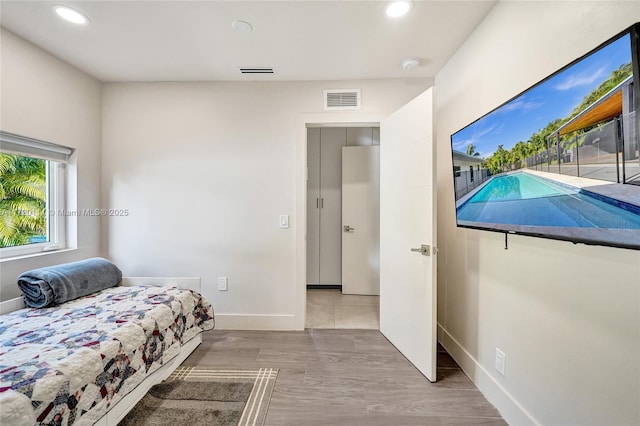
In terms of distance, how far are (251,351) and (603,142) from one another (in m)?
2.43

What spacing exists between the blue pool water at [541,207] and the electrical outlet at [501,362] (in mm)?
808

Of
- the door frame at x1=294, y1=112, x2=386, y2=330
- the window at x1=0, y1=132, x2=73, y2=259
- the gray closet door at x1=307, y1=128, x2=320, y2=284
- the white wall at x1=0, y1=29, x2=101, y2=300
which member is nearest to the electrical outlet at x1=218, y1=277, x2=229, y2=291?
the door frame at x1=294, y1=112, x2=386, y2=330

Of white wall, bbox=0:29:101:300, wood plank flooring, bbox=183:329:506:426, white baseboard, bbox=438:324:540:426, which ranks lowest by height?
wood plank flooring, bbox=183:329:506:426

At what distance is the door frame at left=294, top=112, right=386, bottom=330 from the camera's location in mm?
2389

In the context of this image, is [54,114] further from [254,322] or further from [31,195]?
[254,322]

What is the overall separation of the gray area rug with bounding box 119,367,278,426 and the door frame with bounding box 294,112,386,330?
72cm

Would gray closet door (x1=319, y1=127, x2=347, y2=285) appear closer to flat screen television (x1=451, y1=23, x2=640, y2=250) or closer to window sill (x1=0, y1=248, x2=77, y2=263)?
flat screen television (x1=451, y1=23, x2=640, y2=250)

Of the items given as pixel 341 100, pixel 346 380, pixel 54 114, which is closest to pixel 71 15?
pixel 54 114

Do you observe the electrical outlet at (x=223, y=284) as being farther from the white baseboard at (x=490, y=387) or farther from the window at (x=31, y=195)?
the white baseboard at (x=490, y=387)

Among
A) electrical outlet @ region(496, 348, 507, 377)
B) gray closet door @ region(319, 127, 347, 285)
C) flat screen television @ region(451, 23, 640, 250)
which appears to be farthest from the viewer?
gray closet door @ region(319, 127, 347, 285)

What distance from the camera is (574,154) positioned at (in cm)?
89

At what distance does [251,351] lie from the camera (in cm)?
206

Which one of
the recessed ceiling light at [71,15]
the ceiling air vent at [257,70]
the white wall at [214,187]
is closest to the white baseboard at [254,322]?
the white wall at [214,187]

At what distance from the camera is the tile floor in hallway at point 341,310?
255cm
